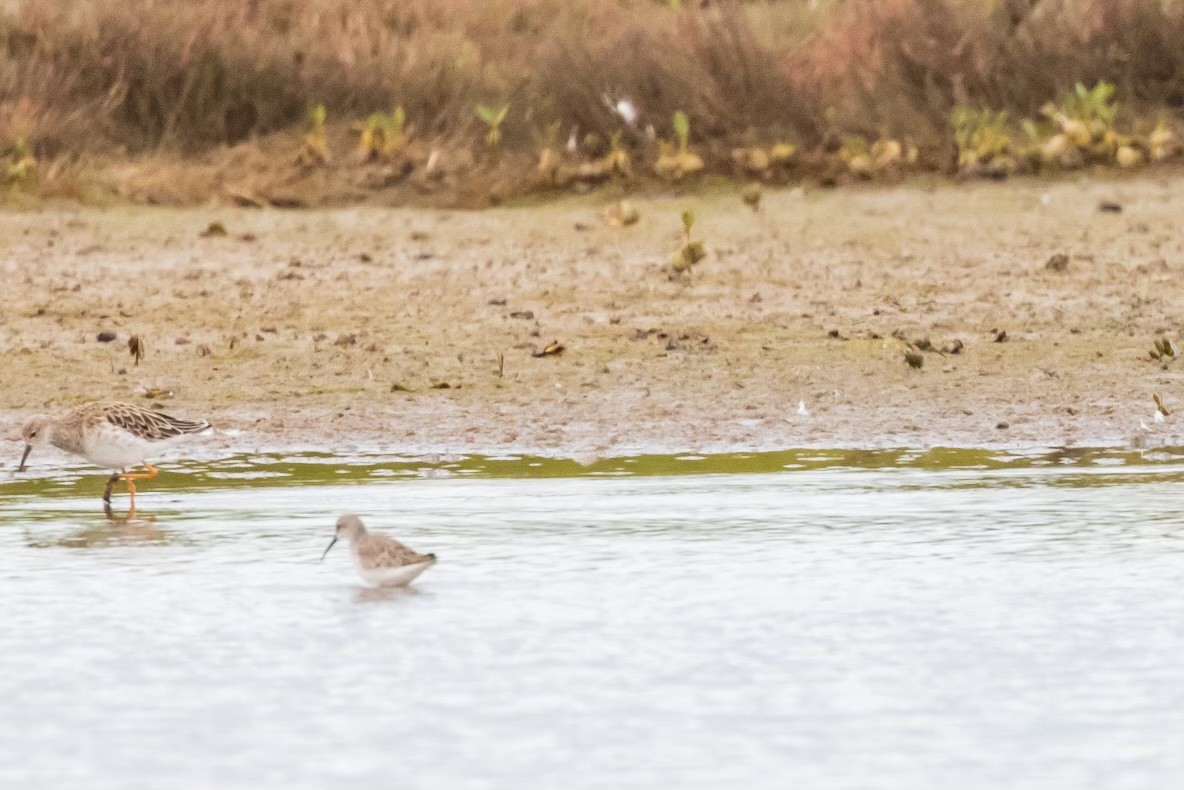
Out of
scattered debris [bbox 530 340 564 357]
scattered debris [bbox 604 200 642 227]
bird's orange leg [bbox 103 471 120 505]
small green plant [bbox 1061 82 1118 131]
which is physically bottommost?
bird's orange leg [bbox 103 471 120 505]

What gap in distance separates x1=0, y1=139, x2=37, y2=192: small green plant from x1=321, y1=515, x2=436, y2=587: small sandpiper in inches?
352

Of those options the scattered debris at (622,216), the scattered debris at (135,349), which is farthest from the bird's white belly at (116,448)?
the scattered debris at (622,216)

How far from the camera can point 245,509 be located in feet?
27.2

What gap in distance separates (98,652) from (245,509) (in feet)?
7.01

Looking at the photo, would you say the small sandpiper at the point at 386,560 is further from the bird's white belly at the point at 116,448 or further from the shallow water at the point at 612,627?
the bird's white belly at the point at 116,448


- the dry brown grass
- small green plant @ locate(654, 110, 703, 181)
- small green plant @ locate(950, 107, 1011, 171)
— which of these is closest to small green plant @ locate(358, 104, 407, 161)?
the dry brown grass

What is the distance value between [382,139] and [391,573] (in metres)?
9.19

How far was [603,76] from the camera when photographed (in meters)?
16.2

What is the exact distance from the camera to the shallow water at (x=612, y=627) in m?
5.09

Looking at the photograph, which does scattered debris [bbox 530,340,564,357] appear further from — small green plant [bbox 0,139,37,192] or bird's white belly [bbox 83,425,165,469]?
small green plant [bbox 0,139,37,192]

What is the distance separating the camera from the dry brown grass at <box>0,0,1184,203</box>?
52.5ft

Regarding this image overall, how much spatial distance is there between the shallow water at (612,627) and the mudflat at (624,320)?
736 mm

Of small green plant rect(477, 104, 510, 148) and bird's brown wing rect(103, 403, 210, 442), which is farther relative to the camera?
small green plant rect(477, 104, 510, 148)

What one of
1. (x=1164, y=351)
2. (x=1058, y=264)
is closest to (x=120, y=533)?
(x=1164, y=351)
